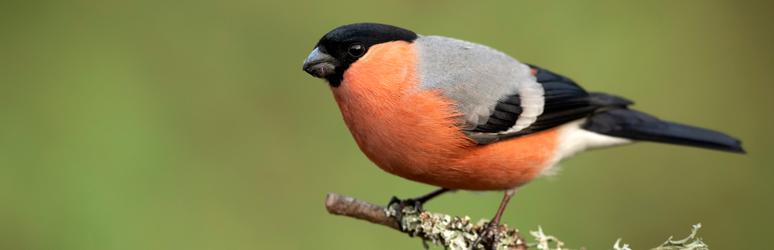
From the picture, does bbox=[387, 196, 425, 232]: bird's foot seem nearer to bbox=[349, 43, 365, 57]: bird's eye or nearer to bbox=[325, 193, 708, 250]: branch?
bbox=[325, 193, 708, 250]: branch

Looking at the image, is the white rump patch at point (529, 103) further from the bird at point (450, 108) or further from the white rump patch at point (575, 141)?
the white rump patch at point (575, 141)

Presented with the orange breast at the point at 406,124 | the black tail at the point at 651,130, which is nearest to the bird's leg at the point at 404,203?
the orange breast at the point at 406,124

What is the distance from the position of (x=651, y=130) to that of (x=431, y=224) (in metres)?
1.37

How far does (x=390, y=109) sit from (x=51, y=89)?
2620 mm

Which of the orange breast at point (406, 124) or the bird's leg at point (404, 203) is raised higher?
the orange breast at point (406, 124)

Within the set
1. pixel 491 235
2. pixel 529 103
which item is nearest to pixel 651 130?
pixel 529 103

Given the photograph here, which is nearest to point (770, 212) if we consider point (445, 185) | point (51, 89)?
point (445, 185)

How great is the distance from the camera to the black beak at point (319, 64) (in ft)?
9.31

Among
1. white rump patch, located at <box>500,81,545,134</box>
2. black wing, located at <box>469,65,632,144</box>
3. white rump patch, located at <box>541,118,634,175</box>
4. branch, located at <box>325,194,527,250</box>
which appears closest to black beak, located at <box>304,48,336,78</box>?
branch, located at <box>325,194,527,250</box>

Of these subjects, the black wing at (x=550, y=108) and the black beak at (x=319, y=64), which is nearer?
the black beak at (x=319, y=64)

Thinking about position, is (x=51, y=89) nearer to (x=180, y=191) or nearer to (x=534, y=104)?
(x=180, y=191)

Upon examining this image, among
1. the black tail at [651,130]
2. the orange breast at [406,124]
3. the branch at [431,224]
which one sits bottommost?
the branch at [431,224]

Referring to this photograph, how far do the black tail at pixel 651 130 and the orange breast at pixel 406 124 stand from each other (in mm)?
857

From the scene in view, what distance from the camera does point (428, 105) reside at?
2955 millimetres
